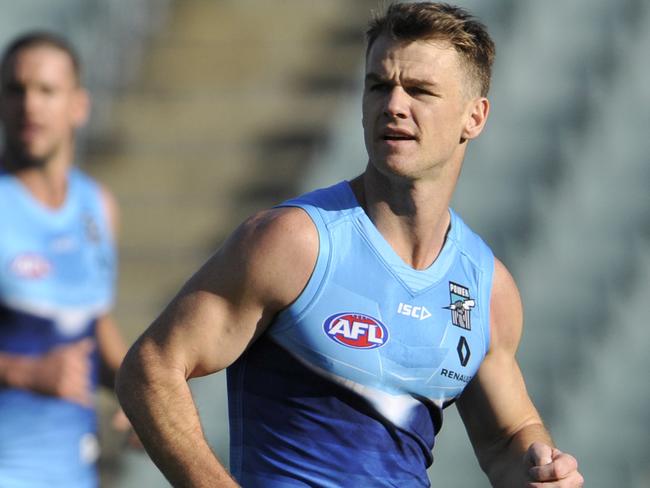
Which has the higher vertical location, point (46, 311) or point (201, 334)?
point (201, 334)

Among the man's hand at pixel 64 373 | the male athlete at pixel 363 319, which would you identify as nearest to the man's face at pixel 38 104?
the man's hand at pixel 64 373

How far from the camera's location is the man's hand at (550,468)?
136 inches

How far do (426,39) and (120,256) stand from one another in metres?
7.37

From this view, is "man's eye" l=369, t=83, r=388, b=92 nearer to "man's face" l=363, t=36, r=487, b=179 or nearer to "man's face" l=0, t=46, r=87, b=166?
"man's face" l=363, t=36, r=487, b=179

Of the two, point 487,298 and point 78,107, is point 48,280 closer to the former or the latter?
point 78,107

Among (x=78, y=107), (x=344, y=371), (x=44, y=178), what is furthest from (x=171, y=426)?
(x=78, y=107)

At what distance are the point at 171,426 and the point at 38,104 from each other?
8.13ft

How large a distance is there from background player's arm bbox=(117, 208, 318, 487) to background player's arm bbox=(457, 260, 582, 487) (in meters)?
0.71

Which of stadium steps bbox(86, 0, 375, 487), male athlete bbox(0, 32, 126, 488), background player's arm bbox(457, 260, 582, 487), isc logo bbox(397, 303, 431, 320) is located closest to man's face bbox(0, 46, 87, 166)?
male athlete bbox(0, 32, 126, 488)

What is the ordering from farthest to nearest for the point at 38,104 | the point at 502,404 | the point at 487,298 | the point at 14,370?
the point at 38,104, the point at 14,370, the point at 502,404, the point at 487,298

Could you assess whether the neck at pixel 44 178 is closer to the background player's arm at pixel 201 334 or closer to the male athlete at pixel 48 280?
the male athlete at pixel 48 280

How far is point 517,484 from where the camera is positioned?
369 cm

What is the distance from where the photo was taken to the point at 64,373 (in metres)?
5.21

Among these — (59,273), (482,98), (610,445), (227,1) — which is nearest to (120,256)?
(227,1)
